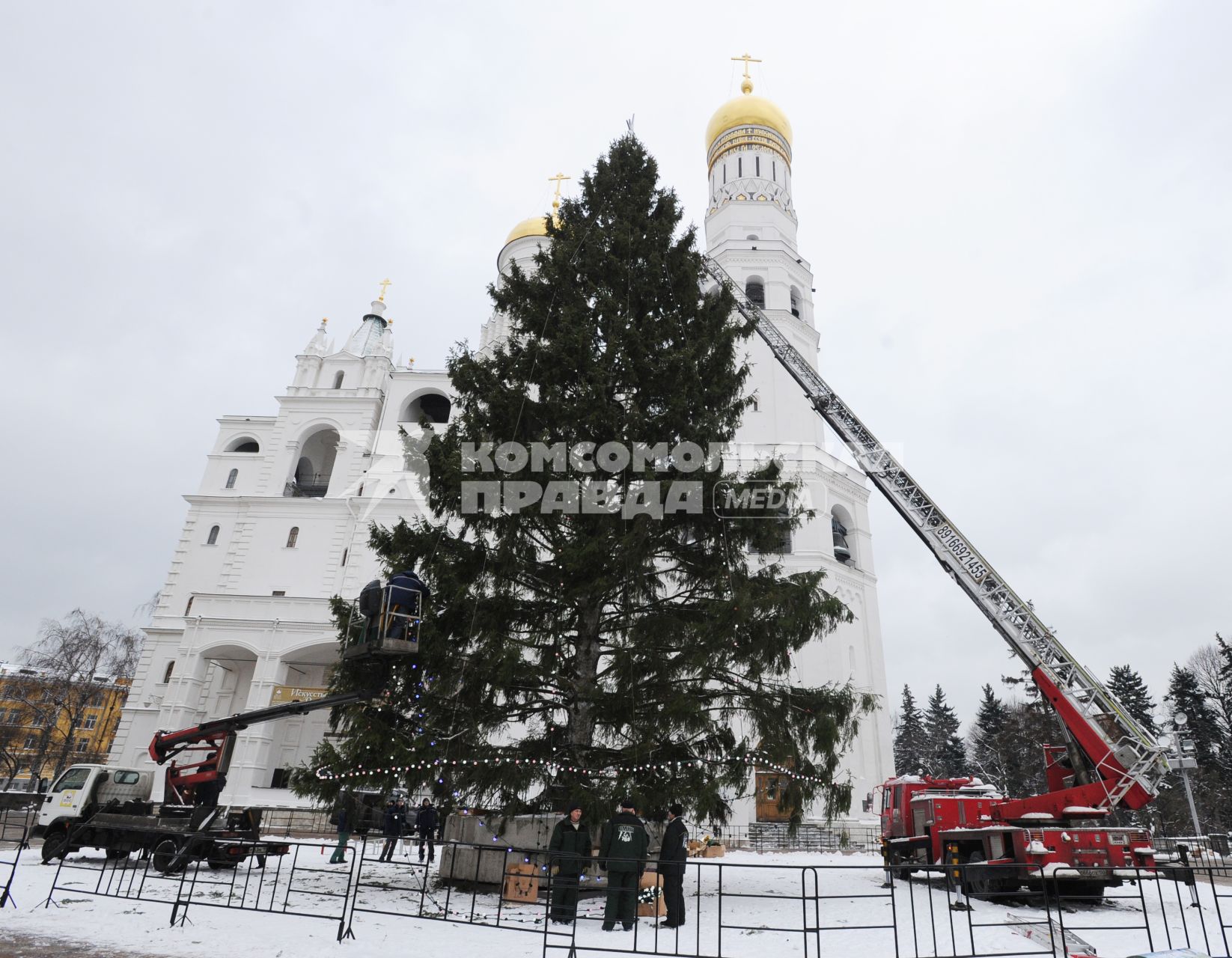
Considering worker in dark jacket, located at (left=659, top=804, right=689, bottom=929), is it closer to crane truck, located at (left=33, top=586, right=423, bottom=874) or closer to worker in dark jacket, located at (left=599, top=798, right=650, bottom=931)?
worker in dark jacket, located at (left=599, top=798, right=650, bottom=931)

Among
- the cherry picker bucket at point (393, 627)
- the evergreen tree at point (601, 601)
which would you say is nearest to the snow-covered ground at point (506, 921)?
the evergreen tree at point (601, 601)

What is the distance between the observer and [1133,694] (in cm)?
4791

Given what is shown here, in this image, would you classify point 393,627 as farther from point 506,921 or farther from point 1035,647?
point 1035,647

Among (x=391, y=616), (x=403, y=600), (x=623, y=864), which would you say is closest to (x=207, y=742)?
(x=391, y=616)

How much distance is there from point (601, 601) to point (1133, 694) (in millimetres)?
49686

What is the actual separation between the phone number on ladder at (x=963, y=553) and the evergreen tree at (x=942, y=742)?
50.6 meters

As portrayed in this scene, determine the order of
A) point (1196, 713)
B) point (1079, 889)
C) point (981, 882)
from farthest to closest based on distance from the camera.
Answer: point (1196, 713), point (981, 882), point (1079, 889)

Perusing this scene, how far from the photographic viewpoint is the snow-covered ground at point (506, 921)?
24.7 feet

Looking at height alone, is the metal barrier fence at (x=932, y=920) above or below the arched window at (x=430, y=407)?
below

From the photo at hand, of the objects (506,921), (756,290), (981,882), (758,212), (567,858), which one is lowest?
(506,921)

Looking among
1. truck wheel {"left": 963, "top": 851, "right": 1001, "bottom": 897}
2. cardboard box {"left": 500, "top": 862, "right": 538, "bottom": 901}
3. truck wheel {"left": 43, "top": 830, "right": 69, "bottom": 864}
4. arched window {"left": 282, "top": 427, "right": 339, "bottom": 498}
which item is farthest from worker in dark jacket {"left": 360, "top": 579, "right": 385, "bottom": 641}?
arched window {"left": 282, "top": 427, "right": 339, "bottom": 498}

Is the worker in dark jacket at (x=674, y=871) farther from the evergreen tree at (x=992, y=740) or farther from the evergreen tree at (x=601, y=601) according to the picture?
the evergreen tree at (x=992, y=740)

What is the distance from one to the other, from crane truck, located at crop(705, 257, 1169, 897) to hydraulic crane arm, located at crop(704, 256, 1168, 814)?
0.7 inches

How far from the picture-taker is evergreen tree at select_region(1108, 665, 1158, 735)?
4697 cm
